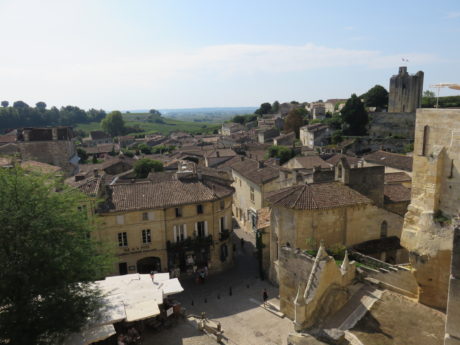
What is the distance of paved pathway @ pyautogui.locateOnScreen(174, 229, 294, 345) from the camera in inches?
912

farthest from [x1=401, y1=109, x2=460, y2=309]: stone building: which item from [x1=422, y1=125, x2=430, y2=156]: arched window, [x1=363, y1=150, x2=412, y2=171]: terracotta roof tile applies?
[x1=363, y1=150, x2=412, y2=171]: terracotta roof tile

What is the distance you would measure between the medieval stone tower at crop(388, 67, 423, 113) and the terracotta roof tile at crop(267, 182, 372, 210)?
236 feet

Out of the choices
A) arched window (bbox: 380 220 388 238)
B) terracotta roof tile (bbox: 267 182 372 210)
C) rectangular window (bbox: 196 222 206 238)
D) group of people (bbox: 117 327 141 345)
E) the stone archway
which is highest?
terracotta roof tile (bbox: 267 182 372 210)

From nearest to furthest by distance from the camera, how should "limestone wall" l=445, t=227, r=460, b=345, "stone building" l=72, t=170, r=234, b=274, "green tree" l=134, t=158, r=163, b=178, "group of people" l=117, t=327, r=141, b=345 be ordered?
"limestone wall" l=445, t=227, r=460, b=345 < "group of people" l=117, t=327, r=141, b=345 < "stone building" l=72, t=170, r=234, b=274 < "green tree" l=134, t=158, r=163, b=178

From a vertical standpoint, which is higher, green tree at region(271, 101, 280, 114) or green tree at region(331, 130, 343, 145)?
green tree at region(271, 101, 280, 114)

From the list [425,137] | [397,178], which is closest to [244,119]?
[397,178]

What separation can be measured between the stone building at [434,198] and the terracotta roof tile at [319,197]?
29.6 ft

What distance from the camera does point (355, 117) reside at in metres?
82.9

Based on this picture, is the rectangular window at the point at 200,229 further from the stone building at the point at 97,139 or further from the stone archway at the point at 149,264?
the stone building at the point at 97,139

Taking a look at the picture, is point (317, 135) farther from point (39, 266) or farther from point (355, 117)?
point (39, 266)

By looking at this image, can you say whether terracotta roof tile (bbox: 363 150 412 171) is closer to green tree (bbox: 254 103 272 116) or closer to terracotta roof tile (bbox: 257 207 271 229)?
terracotta roof tile (bbox: 257 207 271 229)

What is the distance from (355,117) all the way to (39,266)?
256 ft

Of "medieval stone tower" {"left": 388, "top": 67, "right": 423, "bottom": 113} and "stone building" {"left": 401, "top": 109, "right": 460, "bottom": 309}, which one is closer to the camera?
"stone building" {"left": 401, "top": 109, "right": 460, "bottom": 309}

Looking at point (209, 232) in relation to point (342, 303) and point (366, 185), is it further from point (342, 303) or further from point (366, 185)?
point (342, 303)
